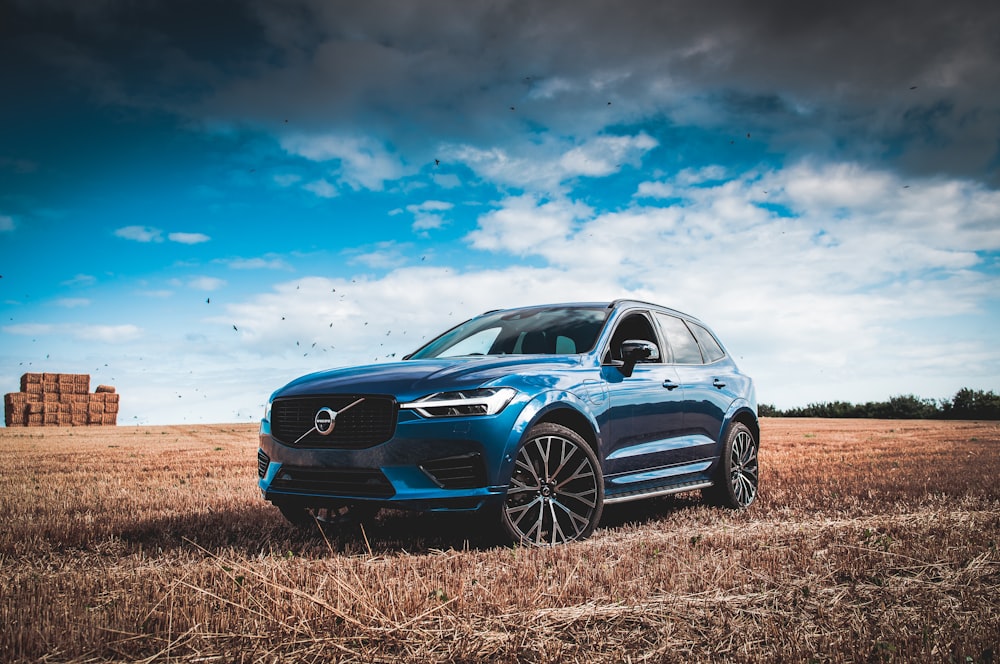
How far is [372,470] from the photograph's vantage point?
189 inches

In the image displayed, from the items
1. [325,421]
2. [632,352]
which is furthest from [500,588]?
[632,352]

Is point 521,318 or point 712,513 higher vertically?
point 521,318

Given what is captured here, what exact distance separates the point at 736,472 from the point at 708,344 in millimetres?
1334

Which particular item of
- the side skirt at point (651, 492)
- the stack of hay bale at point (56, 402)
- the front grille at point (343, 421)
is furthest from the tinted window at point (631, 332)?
the stack of hay bale at point (56, 402)

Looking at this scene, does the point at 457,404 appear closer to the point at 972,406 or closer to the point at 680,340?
the point at 680,340

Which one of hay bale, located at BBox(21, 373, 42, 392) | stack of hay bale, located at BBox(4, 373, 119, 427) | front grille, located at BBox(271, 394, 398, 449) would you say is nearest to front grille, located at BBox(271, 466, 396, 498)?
front grille, located at BBox(271, 394, 398, 449)

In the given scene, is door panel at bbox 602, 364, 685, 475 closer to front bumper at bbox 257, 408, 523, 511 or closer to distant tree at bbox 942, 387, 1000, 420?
front bumper at bbox 257, 408, 523, 511

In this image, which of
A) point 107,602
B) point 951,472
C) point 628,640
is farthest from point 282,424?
point 951,472

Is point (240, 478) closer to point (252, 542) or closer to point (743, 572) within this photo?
point (252, 542)

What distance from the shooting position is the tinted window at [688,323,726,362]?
25.5 feet

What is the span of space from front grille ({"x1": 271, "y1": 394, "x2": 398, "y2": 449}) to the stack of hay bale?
31.2m

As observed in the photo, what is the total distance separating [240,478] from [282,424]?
15.2 ft

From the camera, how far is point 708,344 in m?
7.94

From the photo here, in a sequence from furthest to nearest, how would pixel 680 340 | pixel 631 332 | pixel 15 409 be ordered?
pixel 15 409, pixel 680 340, pixel 631 332
